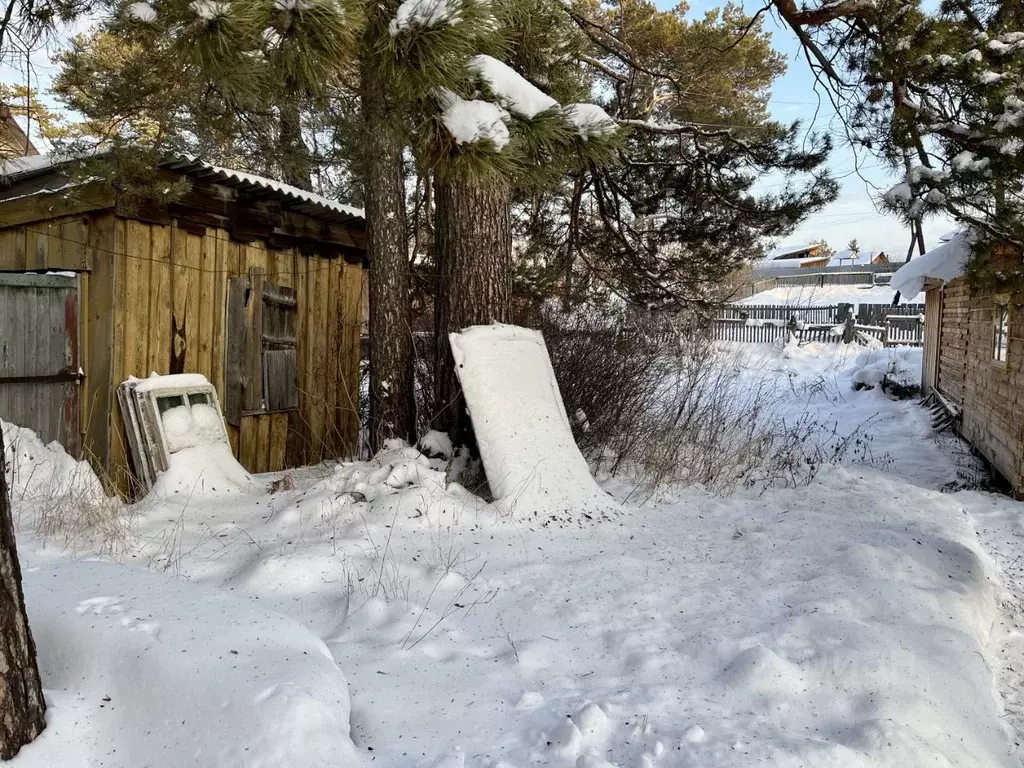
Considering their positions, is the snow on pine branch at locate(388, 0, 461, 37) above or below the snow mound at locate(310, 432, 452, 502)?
above

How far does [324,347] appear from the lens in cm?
754

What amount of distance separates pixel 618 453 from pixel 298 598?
148 inches

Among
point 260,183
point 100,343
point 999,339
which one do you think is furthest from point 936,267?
point 100,343

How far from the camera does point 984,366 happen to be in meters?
8.51

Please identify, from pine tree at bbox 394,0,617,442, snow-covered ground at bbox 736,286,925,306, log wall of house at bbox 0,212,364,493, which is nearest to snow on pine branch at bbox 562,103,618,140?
pine tree at bbox 394,0,617,442

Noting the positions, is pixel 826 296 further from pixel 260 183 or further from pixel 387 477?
pixel 387 477

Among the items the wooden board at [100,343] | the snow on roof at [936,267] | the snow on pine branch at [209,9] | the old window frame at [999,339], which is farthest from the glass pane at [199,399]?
the old window frame at [999,339]

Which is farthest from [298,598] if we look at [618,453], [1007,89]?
[1007,89]

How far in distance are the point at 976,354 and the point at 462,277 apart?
7180mm

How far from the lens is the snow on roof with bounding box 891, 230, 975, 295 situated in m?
8.26

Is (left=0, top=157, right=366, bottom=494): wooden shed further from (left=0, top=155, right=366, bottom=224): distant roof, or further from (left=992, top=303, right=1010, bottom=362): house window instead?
(left=992, top=303, right=1010, bottom=362): house window

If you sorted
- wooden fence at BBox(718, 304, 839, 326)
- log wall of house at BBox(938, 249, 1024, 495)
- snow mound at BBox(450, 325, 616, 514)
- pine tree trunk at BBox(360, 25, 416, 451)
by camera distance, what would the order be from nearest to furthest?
1. snow mound at BBox(450, 325, 616, 514)
2. pine tree trunk at BBox(360, 25, 416, 451)
3. log wall of house at BBox(938, 249, 1024, 495)
4. wooden fence at BBox(718, 304, 839, 326)

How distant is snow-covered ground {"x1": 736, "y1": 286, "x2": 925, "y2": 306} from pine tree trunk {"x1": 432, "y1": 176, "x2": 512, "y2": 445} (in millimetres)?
23606

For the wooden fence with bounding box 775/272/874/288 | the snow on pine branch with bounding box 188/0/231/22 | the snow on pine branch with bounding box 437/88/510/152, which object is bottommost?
the snow on pine branch with bounding box 437/88/510/152
